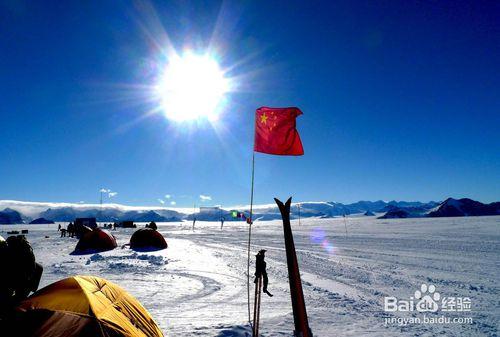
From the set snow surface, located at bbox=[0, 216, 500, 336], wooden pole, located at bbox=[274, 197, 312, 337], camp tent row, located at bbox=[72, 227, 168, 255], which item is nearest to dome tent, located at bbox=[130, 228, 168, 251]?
camp tent row, located at bbox=[72, 227, 168, 255]

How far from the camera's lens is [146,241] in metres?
26.4

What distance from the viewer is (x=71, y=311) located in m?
4.67

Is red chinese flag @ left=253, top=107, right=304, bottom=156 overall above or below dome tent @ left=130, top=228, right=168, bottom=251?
above

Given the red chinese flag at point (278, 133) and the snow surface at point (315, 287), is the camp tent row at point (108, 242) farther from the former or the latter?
the red chinese flag at point (278, 133)

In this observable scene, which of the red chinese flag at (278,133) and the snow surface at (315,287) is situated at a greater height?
the red chinese flag at (278,133)

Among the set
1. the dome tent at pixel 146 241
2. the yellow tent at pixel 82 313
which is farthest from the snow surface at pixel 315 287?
the dome tent at pixel 146 241

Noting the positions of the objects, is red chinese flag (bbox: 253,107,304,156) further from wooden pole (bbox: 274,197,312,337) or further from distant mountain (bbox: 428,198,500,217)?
distant mountain (bbox: 428,198,500,217)

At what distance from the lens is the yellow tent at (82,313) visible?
14.3 feet

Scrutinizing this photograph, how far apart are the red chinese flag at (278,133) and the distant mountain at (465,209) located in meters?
177

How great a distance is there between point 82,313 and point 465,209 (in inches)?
7983

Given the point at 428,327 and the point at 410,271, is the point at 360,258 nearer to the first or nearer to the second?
the point at 410,271

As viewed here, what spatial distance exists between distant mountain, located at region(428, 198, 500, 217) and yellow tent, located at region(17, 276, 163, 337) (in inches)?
7121

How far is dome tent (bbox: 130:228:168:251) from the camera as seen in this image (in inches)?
1029

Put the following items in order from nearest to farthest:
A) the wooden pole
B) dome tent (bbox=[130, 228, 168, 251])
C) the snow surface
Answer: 1. the wooden pole
2. the snow surface
3. dome tent (bbox=[130, 228, 168, 251])
